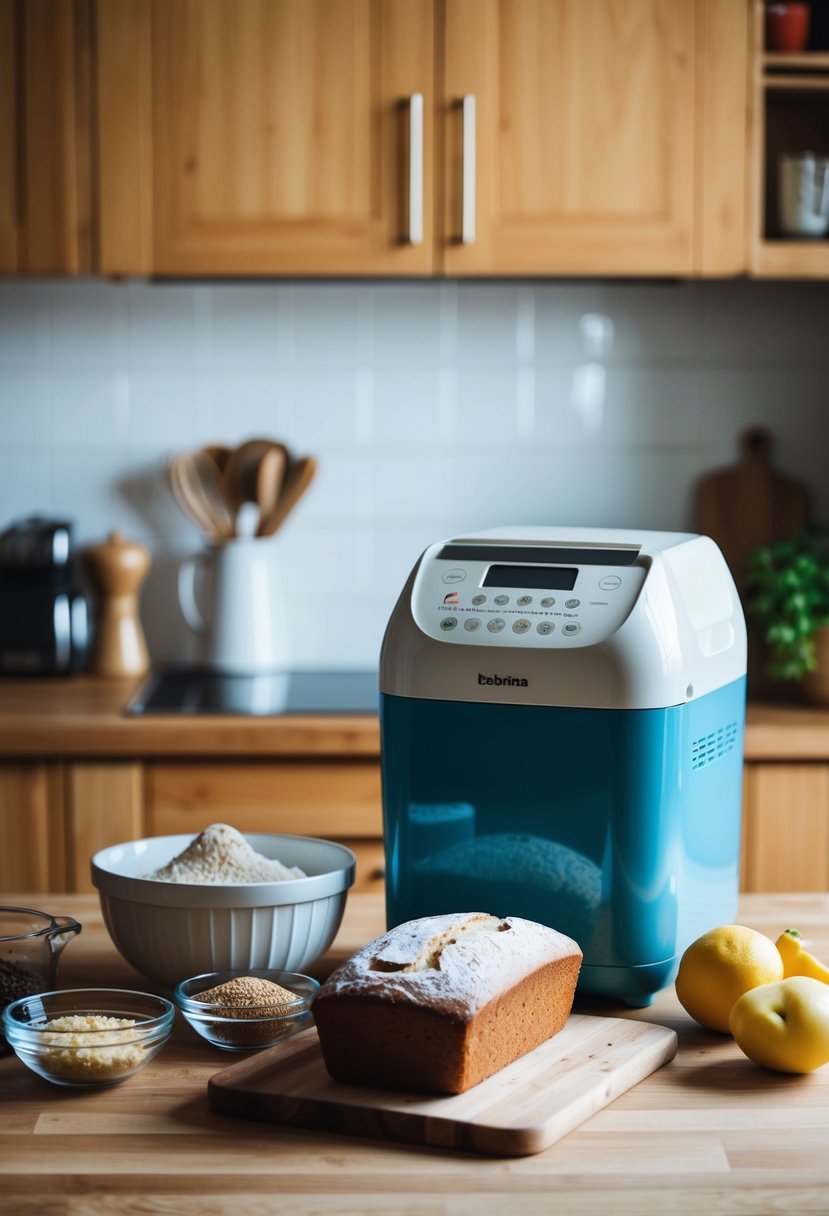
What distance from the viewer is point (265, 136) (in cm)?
240

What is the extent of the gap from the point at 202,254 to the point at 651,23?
0.85 m

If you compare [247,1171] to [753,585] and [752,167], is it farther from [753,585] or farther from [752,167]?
[752,167]

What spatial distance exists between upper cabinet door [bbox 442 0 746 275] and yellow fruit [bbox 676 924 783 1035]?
1.59m

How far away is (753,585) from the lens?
254 centimetres

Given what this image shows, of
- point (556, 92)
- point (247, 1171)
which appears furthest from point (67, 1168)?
point (556, 92)

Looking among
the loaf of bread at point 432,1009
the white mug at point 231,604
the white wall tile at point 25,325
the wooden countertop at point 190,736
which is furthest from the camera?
the white wall tile at point 25,325

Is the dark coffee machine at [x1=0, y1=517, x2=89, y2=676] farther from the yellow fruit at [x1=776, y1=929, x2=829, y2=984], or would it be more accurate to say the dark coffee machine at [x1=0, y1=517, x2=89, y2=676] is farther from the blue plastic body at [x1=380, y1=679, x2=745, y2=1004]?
the yellow fruit at [x1=776, y1=929, x2=829, y2=984]

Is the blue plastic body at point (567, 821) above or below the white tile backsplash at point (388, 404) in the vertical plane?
below

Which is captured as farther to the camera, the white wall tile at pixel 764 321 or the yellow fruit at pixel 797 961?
the white wall tile at pixel 764 321

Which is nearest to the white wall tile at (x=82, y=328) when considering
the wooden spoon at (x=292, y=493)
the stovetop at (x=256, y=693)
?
the wooden spoon at (x=292, y=493)

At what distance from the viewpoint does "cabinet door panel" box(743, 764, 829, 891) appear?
229 cm

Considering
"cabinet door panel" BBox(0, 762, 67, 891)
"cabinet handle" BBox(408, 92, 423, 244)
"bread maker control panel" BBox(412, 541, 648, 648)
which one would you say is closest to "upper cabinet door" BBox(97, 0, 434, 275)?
"cabinet handle" BBox(408, 92, 423, 244)

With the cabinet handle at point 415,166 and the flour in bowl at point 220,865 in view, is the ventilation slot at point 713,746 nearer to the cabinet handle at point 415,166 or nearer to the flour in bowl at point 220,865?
the flour in bowl at point 220,865

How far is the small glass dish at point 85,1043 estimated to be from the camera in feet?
3.15
